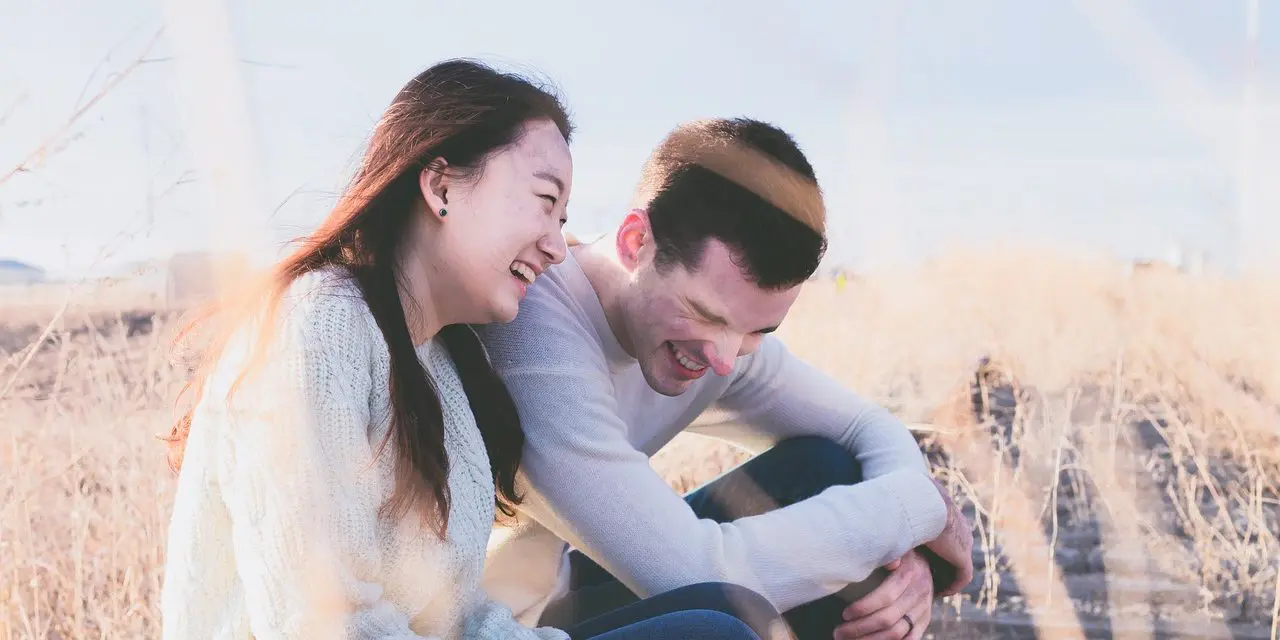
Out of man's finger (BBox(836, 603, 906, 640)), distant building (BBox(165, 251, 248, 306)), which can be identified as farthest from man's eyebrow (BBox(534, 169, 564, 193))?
man's finger (BBox(836, 603, 906, 640))

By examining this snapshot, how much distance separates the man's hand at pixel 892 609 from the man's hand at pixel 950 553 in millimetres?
88

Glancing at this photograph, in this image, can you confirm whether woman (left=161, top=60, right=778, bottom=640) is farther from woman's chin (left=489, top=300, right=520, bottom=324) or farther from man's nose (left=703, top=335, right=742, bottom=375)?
man's nose (left=703, top=335, right=742, bottom=375)

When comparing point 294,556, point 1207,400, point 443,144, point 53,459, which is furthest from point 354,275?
point 1207,400

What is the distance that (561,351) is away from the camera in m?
1.82

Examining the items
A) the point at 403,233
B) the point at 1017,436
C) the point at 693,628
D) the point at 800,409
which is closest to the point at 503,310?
the point at 403,233

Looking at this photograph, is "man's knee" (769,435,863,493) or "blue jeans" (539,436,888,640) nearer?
"blue jeans" (539,436,888,640)

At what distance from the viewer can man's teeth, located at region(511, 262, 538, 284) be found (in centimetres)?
159

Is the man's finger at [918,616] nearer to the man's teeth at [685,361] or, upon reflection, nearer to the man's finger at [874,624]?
the man's finger at [874,624]

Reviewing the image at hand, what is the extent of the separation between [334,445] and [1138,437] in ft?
13.5

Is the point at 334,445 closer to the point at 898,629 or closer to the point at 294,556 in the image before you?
the point at 294,556

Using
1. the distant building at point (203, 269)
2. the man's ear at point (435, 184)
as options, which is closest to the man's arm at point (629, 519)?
the man's ear at point (435, 184)

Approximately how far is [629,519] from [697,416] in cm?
65

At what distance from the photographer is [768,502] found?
7.34 ft

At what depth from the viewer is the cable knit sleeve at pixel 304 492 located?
1302mm
